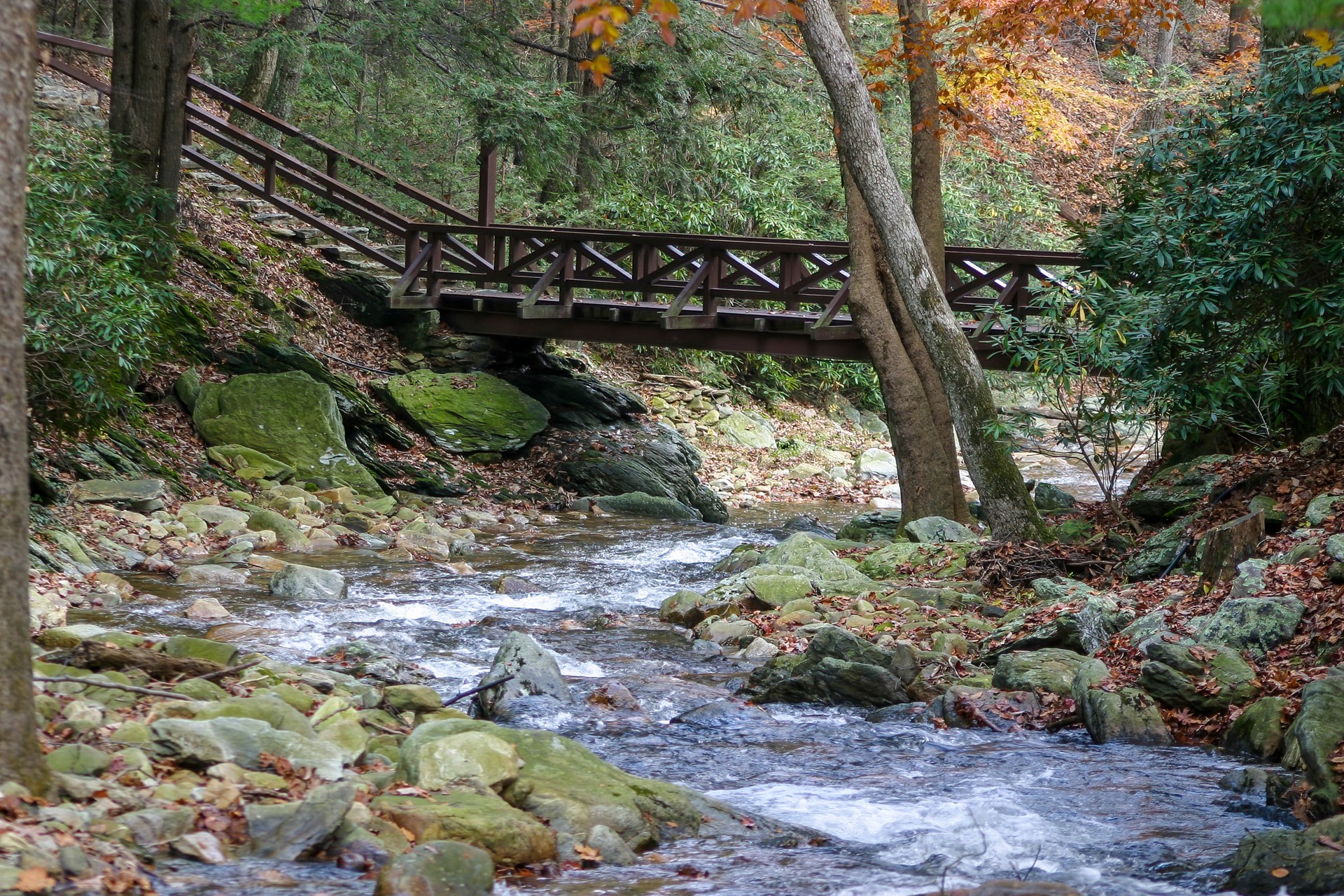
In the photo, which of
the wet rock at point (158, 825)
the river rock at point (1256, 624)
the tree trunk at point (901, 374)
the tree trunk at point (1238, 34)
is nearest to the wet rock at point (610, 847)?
the wet rock at point (158, 825)

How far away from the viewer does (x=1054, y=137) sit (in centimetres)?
2420

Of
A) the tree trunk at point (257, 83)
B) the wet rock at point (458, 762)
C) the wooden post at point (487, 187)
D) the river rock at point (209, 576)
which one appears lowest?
the river rock at point (209, 576)

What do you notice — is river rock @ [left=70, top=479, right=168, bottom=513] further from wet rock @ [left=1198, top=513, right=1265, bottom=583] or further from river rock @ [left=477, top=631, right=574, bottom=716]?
wet rock @ [left=1198, top=513, right=1265, bottom=583]

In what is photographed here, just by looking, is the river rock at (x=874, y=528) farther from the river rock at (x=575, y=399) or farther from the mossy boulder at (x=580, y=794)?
the mossy boulder at (x=580, y=794)

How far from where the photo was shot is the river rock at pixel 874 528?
12.6 m

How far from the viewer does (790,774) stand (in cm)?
579

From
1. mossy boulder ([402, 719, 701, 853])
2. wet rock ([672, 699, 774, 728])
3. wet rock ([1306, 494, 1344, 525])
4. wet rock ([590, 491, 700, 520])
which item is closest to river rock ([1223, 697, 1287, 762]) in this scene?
wet rock ([1306, 494, 1344, 525])

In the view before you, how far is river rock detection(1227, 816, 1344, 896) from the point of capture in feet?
13.3

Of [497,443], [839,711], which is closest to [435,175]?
[497,443]

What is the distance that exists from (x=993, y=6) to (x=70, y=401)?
1661 cm

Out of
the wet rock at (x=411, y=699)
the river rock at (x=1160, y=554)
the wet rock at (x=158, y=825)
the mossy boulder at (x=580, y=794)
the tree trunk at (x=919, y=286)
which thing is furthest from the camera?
the tree trunk at (x=919, y=286)

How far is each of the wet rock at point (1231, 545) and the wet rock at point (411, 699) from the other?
4.91m

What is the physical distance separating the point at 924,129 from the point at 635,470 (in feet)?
20.4

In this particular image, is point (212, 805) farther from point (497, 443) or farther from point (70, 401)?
point (497, 443)
